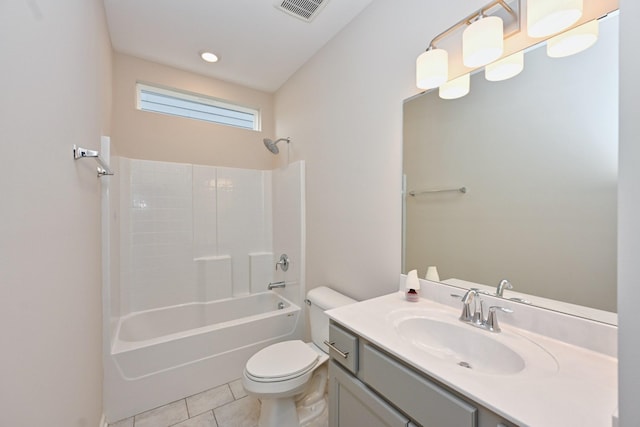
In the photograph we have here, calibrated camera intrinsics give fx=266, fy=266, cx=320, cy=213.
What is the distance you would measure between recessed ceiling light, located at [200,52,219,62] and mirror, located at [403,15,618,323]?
182 cm

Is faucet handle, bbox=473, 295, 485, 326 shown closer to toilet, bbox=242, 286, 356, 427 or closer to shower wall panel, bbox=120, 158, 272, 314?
toilet, bbox=242, 286, 356, 427

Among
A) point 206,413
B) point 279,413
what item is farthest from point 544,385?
point 206,413

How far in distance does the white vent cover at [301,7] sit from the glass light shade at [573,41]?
1302 mm

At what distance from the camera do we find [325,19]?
184 centimetres

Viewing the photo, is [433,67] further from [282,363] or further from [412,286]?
[282,363]

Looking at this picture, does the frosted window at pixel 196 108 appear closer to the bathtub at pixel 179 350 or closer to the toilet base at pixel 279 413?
the bathtub at pixel 179 350

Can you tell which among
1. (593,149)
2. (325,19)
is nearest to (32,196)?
(593,149)

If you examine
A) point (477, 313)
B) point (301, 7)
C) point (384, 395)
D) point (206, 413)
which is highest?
point (301, 7)

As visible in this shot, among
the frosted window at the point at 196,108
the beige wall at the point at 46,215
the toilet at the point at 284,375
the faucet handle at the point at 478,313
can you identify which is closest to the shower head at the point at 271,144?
the frosted window at the point at 196,108

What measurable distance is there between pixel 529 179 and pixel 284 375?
1.48 m

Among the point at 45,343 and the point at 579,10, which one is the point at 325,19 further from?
the point at 45,343

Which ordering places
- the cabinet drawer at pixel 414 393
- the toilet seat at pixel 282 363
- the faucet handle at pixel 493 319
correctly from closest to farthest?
the cabinet drawer at pixel 414 393 < the faucet handle at pixel 493 319 < the toilet seat at pixel 282 363

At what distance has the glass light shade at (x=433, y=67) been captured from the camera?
1235mm

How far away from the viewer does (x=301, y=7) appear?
1730 millimetres
